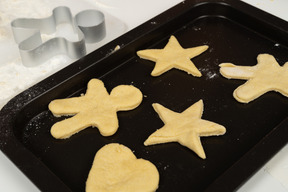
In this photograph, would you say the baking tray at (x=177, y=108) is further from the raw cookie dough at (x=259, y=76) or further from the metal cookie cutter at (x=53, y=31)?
the metal cookie cutter at (x=53, y=31)

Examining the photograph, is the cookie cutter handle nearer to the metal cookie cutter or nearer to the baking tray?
the metal cookie cutter

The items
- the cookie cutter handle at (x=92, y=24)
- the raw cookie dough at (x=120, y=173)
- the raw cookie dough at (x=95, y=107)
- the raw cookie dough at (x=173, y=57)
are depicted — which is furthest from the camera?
the cookie cutter handle at (x=92, y=24)

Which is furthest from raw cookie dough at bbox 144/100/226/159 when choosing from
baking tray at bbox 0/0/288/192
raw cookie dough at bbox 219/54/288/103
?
raw cookie dough at bbox 219/54/288/103

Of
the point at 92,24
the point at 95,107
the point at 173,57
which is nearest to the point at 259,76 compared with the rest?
the point at 173,57

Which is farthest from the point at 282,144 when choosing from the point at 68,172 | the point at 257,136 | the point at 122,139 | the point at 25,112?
the point at 25,112

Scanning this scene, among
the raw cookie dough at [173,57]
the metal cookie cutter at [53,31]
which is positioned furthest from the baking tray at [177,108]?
the metal cookie cutter at [53,31]
